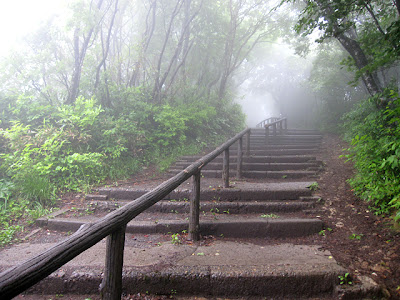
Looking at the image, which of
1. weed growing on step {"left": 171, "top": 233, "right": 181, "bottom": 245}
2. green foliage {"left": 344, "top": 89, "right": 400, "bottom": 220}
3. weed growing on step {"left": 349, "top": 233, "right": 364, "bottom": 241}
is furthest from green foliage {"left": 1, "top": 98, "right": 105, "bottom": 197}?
green foliage {"left": 344, "top": 89, "right": 400, "bottom": 220}

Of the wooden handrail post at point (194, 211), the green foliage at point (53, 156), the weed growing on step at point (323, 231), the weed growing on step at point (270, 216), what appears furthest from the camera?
the green foliage at point (53, 156)

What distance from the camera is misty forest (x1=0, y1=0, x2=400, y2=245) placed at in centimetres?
411

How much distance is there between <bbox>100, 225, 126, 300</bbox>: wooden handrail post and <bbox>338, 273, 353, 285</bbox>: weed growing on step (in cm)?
199

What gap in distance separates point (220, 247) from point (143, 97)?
600 cm

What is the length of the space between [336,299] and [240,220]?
1.52m

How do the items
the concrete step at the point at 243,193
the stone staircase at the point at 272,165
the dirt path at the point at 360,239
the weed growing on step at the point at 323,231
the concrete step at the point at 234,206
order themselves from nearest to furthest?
the dirt path at the point at 360,239, the weed growing on step at the point at 323,231, the concrete step at the point at 234,206, the concrete step at the point at 243,193, the stone staircase at the point at 272,165

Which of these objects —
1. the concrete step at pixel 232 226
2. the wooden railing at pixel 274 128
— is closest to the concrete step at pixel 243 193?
the concrete step at pixel 232 226

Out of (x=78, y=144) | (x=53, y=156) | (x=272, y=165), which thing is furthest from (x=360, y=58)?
(x=53, y=156)

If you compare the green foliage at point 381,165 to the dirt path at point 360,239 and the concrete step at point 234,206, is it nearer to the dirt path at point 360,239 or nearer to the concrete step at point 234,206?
the dirt path at point 360,239

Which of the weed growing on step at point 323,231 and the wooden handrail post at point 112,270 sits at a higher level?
the wooden handrail post at point 112,270

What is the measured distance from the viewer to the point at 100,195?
4629 millimetres

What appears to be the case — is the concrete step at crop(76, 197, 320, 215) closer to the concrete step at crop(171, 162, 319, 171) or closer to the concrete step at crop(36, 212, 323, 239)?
the concrete step at crop(36, 212, 323, 239)

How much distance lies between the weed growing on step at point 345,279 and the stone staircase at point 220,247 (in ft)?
0.14

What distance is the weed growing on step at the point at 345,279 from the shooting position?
2324mm
